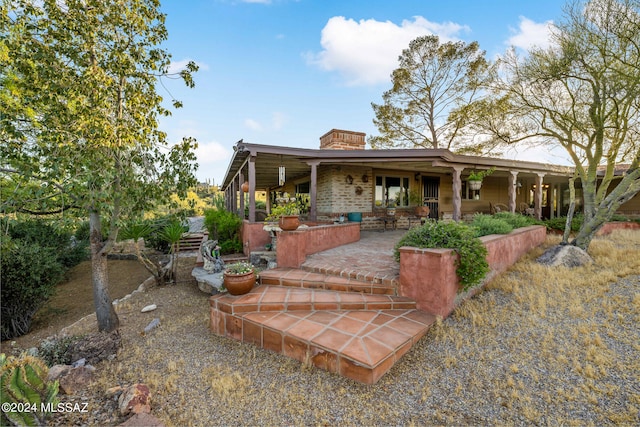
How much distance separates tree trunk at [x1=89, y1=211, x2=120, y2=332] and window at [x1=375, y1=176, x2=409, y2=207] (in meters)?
8.26

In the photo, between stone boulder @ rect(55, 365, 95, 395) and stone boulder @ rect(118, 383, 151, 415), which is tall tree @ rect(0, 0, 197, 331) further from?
Answer: stone boulder @ rect(118, 383, 151, 415)

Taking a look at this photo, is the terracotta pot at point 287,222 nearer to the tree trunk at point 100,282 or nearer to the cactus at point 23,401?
the tree trunk at point 100,282

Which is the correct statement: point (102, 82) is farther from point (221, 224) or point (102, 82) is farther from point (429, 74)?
point (429, 74)

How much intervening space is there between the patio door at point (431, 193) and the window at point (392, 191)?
993mm

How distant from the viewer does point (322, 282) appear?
3.96 meters

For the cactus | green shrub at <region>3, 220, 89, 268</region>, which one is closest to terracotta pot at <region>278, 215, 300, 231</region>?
the cactus

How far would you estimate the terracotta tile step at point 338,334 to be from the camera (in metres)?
2.44

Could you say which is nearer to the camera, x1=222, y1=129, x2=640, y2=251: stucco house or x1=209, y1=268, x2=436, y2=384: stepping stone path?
x1=209, y1=268, x2=436, y2=384: stepping stone path

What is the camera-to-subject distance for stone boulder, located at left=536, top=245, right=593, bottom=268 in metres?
5.20

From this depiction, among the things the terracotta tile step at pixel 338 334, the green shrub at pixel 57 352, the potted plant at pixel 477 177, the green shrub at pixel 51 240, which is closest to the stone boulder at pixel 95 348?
the green shrub at pixel 57 352

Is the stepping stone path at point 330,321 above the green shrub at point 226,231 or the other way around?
the other way around

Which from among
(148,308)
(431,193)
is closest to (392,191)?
(431,193)

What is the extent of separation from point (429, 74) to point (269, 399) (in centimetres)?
1769

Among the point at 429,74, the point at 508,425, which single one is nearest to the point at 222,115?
the point at 508,425
